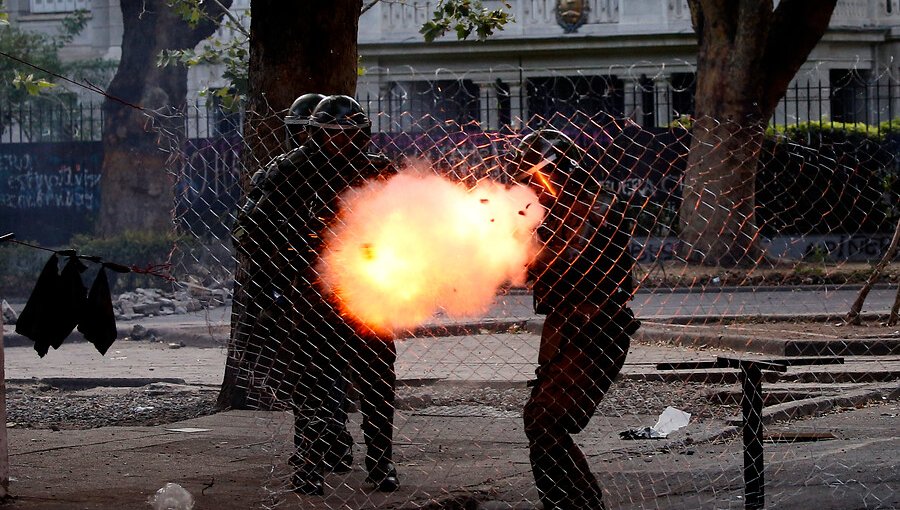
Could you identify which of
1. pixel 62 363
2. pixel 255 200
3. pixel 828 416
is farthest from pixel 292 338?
pixel 62 363

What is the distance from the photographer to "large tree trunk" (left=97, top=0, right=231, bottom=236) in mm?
21203

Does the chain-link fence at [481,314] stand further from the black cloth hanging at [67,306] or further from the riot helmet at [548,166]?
the black cloth hanging at [67,306]

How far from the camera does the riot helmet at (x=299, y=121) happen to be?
563 centimetres

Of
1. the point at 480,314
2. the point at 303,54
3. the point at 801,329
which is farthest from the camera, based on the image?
the point at 801,329

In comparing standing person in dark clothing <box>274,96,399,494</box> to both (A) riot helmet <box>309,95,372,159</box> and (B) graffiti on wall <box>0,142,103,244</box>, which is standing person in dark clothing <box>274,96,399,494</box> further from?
(B) graffiti on wall <box>0,142,103,244</box>

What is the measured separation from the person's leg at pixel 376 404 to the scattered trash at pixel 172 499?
786 mm

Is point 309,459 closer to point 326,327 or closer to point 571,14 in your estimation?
point 326,327

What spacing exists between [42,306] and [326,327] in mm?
1191

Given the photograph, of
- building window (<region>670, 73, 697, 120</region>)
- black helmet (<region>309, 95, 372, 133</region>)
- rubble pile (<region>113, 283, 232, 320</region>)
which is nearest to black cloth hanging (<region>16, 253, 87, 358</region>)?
black helmet (<region>309, 95, 372, 133</region>)

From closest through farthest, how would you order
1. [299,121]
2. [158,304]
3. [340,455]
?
[299,121], [340,455], [158,304]

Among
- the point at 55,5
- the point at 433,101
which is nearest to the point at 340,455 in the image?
the point at 433,101

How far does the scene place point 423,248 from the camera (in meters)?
5.03

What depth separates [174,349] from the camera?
43.0 feet

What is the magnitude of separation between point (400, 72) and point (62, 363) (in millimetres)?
17459
